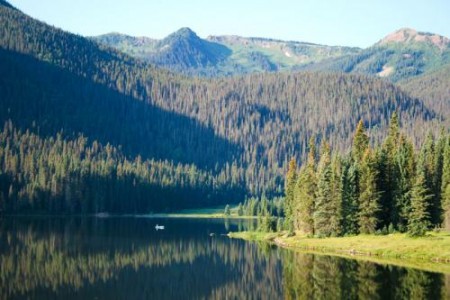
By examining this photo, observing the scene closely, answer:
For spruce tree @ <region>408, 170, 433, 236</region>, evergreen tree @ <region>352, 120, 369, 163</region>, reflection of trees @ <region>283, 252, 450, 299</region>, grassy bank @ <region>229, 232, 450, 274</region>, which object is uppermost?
evergreen tree @ <region>352, 120, 369, 163</region>

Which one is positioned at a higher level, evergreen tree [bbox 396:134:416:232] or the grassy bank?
evergreen tree [bbox 396:134:416:232]

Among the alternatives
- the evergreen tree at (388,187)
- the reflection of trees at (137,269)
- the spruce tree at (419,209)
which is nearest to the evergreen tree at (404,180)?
the evergreen tree at (388,187)

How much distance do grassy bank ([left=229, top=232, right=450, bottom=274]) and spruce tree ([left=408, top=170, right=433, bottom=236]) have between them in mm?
1486

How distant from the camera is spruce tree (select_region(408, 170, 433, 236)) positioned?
10281cm

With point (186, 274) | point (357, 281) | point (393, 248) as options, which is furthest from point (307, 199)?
point (357, 281)

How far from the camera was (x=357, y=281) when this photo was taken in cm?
7406

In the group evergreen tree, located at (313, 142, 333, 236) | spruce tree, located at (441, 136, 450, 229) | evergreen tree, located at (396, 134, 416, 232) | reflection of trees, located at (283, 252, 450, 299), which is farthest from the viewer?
evergreen tree, located at (313, 142, 333, 236)

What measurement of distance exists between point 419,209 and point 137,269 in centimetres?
4833

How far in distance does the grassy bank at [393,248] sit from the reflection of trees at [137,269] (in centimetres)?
1118

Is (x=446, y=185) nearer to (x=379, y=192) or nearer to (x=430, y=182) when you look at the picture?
(x=430, y=182)

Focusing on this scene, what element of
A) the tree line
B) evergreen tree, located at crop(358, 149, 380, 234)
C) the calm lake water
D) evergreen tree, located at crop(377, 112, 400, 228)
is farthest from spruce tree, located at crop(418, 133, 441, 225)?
the calm lake water

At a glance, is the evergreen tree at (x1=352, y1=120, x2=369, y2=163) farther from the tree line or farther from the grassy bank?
the grassy bank

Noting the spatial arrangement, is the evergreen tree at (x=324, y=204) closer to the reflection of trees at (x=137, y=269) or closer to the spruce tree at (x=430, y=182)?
the reflection of trees at (x=137, y=269)

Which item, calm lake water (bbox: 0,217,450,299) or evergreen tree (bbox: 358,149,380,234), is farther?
evergreen tree (bbox: 358,149,380,234)
